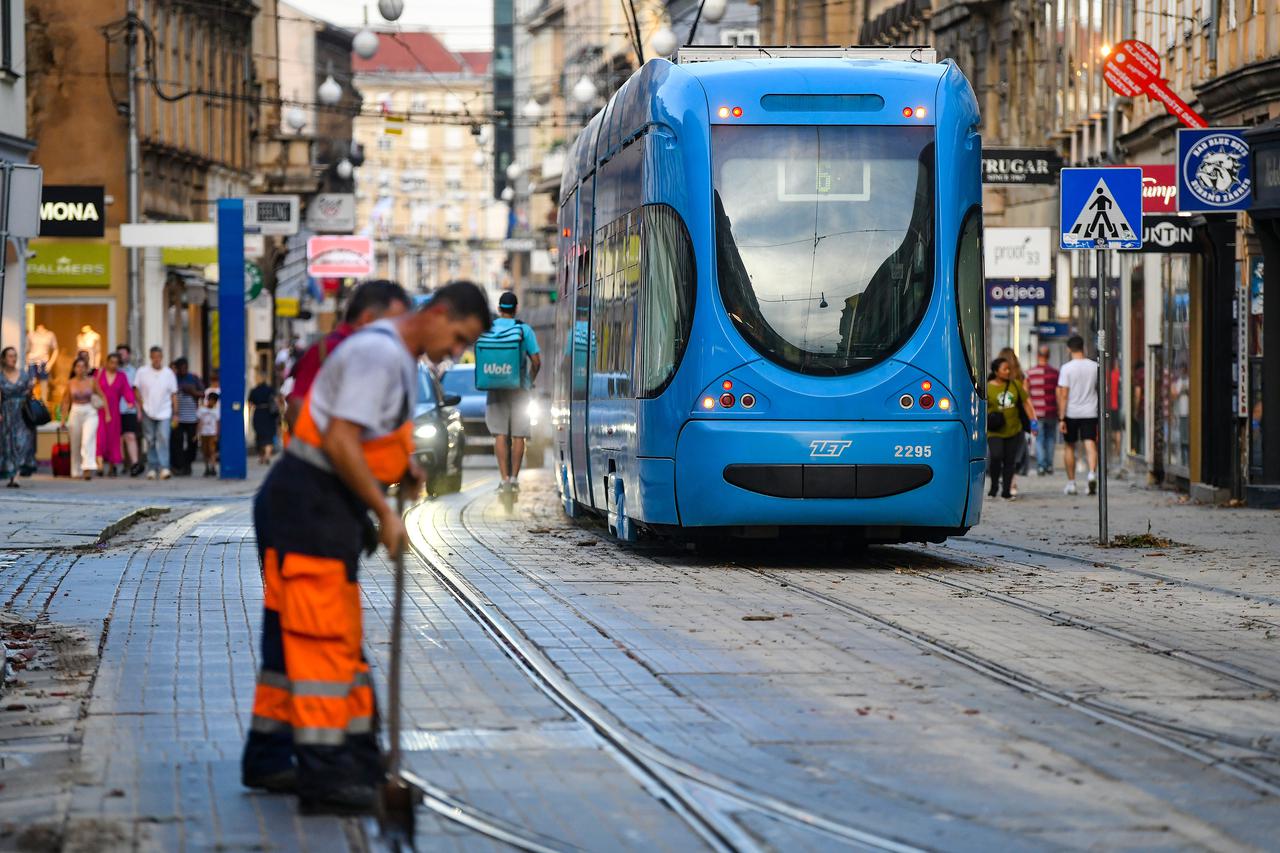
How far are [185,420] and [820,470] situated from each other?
22.4 metres

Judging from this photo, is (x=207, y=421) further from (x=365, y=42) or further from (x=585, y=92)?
(x=585, y=92)

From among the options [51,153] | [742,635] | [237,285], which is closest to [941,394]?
[742,635]

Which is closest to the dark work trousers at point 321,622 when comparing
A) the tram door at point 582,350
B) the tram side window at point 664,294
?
the tram side window at point 664,294

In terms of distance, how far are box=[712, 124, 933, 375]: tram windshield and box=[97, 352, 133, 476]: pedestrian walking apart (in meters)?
20.1

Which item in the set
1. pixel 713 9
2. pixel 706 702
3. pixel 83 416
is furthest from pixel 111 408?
pixel 706 702

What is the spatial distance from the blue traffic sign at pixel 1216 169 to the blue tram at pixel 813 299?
8.60 metres

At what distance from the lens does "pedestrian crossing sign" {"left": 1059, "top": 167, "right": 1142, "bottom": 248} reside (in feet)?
65.7

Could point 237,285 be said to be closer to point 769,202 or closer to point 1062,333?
point 1062,333

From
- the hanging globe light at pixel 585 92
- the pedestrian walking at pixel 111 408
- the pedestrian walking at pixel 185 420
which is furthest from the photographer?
the hanging globe light at pixel 585 92

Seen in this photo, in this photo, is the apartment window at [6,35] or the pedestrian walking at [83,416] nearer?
the pedestrian walking at [83,416]

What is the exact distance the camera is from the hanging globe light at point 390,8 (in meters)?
38.7

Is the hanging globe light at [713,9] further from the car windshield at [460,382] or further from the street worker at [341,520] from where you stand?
the street worker at [341,520]

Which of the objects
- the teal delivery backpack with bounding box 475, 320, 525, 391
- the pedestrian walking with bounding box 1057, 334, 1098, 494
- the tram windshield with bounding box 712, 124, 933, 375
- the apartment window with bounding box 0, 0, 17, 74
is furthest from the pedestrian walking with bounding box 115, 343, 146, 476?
the tram windshield with bounding box 712, 124, 933, 375

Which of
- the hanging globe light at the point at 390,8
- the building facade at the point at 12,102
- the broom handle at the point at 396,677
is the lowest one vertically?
the broom handle at the point at 396,677
